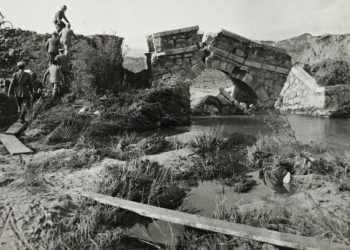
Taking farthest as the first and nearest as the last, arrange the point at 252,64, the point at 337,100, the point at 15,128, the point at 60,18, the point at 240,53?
the point at 337,100
the point at 252,64
the point at 240,53
the point at 60,18
the point at 15,128

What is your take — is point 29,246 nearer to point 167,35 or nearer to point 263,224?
point 263,224

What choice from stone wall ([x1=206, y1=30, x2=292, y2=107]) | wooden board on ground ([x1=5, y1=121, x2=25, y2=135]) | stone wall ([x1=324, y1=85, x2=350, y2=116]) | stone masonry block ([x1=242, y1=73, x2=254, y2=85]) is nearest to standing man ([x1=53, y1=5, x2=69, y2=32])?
wooden board on ground ([x1=5, y1=121, x2=25, y2=135])

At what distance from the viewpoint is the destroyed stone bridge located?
11625mm

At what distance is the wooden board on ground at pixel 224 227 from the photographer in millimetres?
3352

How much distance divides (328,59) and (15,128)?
41.6 ft

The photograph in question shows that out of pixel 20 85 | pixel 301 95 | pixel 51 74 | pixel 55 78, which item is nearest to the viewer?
pixel 20 85

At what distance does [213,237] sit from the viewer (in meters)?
3.86

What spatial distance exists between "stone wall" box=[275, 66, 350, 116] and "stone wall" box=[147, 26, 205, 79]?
4.20m

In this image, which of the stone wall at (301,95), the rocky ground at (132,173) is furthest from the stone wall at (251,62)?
the rocky ground at (132,173)

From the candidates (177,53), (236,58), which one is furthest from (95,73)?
(236,58)

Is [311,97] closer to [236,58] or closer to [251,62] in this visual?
[251,62]

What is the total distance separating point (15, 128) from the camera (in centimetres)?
786

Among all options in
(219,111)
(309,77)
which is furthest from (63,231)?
(309,77)

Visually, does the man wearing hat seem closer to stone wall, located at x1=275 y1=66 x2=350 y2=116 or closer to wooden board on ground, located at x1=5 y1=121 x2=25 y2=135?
wooden board on ground, located at x1=5 y1=121 x2=25 y2=135
